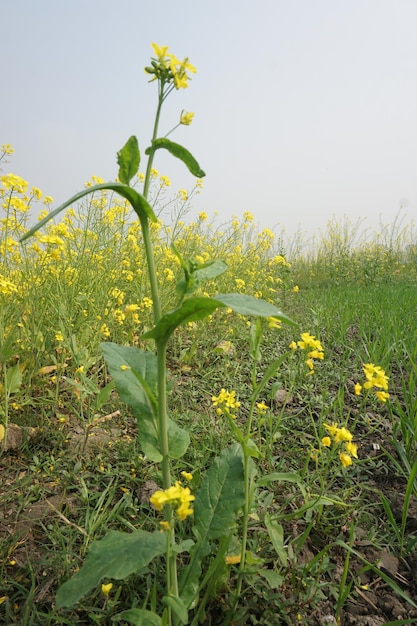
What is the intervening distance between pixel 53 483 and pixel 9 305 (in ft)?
3.74

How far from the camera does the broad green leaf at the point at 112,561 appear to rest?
0.70m

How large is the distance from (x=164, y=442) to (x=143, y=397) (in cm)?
11

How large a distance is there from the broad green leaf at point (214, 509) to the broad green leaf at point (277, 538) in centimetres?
15

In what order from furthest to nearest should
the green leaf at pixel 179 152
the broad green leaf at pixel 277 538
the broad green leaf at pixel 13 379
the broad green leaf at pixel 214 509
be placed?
the broad green leaf at pixel 13 379
the broad green leaf at pixel 277 538
the broad green leaf at pixel 214 509
the green leaf at pixel 179 152

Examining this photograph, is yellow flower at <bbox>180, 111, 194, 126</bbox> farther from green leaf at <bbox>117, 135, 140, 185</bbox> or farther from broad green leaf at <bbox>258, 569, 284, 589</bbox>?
broad green leaf at <bbox>258, 569, 284, 589</bbox>

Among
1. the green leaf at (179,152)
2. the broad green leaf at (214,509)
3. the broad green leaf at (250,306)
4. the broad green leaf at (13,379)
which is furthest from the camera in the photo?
the broad green leaf at (13,379)

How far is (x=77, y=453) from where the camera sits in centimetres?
160

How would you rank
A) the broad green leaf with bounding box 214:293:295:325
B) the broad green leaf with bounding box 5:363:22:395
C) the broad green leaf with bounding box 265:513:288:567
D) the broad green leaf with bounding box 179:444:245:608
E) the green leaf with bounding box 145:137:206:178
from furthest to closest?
the broad green leaf with bounding box 5:363:22:395, the broad green leaf with bounding box 265:513:288:567, the broad green leaf with bounding box 179:444:245:608, the green leaf with bounding box 145:137:206:178, the broad green leaf with bounding box 214:293:295:325

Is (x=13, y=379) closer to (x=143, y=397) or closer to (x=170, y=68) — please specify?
(x=143, y=397)

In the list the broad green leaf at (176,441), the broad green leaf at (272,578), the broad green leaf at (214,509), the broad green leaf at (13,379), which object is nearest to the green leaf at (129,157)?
the broad green leaf at (176,441)

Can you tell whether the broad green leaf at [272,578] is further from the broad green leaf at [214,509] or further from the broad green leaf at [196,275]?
the broad green leaf at [196,275]

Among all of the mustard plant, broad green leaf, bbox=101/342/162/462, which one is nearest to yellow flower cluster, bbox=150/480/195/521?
the mustard plant

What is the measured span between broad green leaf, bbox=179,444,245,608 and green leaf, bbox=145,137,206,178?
715 millimetres

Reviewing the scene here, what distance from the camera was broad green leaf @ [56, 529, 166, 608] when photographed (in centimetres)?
70
